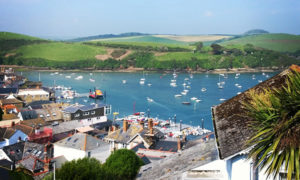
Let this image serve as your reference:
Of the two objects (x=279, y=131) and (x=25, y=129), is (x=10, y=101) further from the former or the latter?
(x=279, y=131)

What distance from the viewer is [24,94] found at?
5422 centimetres

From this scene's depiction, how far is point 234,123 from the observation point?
4852 millimetres

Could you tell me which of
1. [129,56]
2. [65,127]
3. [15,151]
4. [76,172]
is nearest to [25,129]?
[65,127]

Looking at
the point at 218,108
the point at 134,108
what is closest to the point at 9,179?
the point at 218,108

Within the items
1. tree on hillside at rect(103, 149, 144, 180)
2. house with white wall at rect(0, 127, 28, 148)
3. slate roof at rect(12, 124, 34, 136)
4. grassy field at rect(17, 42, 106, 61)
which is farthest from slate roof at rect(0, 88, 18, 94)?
grassy field at rect(17, 42, 106, 61)

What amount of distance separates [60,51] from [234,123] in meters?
160

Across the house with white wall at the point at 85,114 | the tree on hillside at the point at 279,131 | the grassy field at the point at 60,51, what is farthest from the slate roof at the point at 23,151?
the grassy field at the point at 60,51

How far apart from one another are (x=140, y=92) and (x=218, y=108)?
226 ft

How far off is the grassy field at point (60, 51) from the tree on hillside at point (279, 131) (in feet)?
483

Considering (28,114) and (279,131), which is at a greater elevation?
(279,131)

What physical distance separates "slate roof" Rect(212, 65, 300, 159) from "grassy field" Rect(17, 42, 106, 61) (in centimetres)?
14554

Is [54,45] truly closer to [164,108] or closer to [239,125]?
[164,108]

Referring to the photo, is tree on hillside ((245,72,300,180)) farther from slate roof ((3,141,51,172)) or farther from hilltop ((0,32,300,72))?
hilltop ((0,32,300,72))

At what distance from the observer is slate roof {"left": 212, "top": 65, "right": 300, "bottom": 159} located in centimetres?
429
